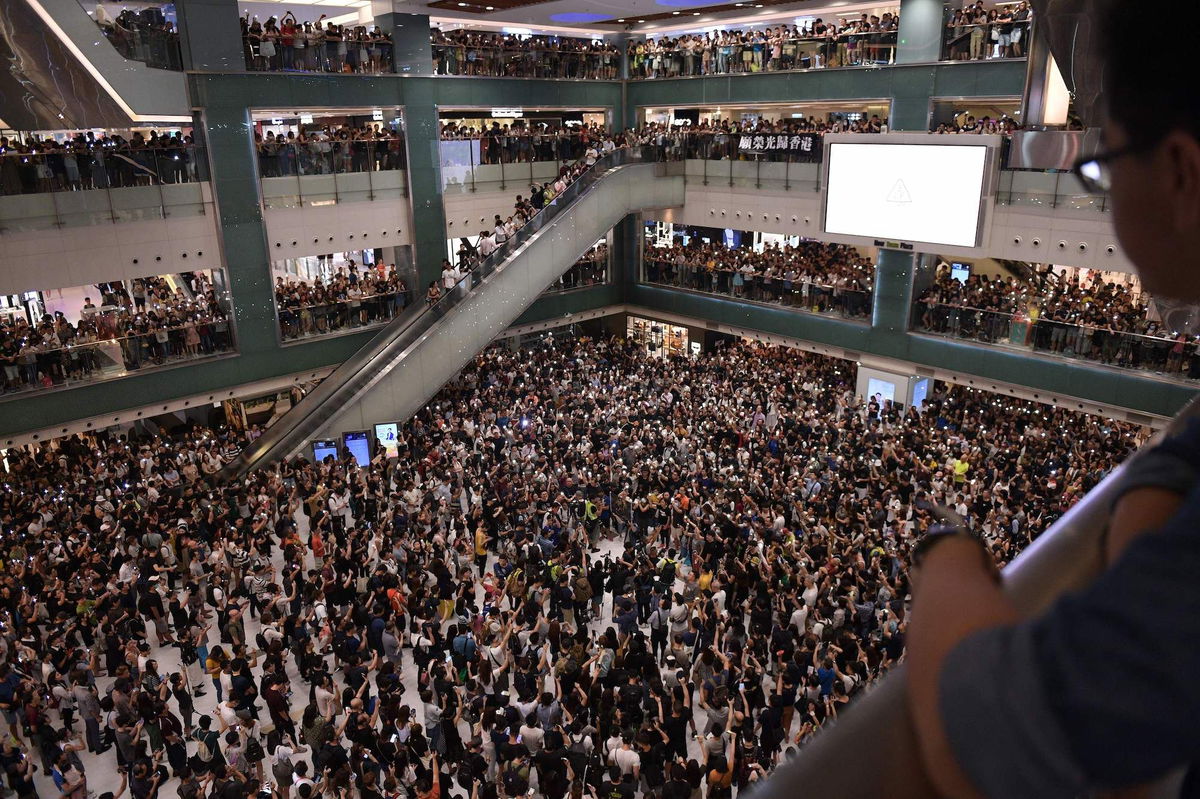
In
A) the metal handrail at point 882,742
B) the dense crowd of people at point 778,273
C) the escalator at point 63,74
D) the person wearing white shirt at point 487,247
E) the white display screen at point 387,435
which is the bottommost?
the white display screen at point 387,435

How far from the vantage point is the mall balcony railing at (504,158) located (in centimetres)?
2797

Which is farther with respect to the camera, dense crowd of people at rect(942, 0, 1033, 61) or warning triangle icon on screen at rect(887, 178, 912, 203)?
warning triangle icon on screen at rect(887, 178, 912, 203)

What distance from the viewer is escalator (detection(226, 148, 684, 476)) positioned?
21.2 metres

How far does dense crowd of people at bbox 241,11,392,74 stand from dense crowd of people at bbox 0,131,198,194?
3.19 metres

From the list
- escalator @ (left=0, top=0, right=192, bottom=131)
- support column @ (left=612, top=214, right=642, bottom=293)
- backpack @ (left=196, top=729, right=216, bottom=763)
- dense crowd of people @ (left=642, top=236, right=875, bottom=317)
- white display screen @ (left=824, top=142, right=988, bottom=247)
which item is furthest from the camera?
support column @ (left=612, top=214, right=642, bottom=293)

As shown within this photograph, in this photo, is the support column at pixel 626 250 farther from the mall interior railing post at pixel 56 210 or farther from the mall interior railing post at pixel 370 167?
the mall interior railing post at pixel 56 210

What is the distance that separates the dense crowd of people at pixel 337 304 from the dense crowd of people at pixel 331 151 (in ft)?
11.6

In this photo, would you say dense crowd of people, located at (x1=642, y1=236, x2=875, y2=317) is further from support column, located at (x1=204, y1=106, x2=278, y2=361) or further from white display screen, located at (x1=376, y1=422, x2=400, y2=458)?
support column, located at (x1=204, y1=106, x2=278, y2=361)

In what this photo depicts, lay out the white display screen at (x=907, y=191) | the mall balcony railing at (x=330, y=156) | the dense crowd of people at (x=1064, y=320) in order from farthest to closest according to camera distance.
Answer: the mall balcony railing at (x=330, y=156), the white display screen at (x=907, y=191), the dense crowd of people at (x=1064, y=320)

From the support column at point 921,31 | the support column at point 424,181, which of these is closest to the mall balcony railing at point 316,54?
the support column at point 424,181

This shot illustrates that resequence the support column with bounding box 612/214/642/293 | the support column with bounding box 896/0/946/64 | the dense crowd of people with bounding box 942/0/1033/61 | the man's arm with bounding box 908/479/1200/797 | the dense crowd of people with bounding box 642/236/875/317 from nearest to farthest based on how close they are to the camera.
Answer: the man's arm with bounding box 908/479/1200/797 → the dense crowd of people with bounding box 942/0/1033/61 → the support column with bounding box 896/0/946/64 → the dense crowd of people with bounding box 642/236/875/317 → the support column with bounding box 612/214/642/293

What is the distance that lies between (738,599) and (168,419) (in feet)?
65.1

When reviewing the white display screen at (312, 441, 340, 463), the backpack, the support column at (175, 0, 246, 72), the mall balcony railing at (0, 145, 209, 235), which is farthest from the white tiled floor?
the support column at (175, 0, 246, 72)

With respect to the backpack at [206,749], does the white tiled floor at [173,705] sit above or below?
below
